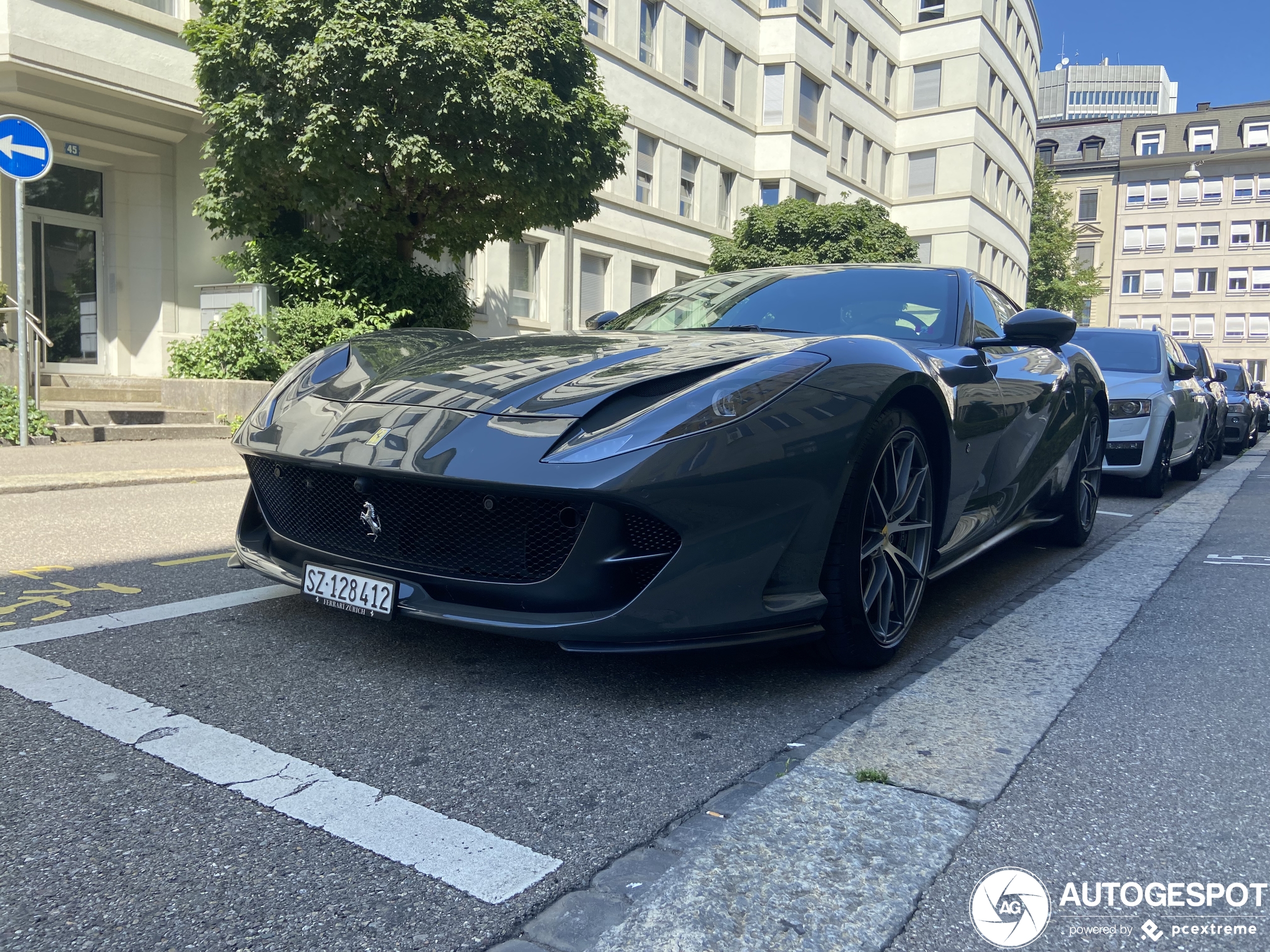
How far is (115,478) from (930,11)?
37.8 meters

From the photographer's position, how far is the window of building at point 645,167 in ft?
78.5

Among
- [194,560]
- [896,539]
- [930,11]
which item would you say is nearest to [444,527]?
[896,539]

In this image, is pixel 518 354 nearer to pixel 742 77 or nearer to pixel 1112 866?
pixel 1112 866

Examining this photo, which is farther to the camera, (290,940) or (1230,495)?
(1230,495)

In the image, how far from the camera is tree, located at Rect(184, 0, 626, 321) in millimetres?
12086

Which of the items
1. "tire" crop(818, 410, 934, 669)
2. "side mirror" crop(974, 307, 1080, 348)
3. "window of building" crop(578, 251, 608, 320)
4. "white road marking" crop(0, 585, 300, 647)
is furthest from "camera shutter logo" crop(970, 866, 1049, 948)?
"window of building" crop(578, 251, 608, 320)

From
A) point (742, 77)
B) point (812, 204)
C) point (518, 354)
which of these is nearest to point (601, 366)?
point (518, 354)

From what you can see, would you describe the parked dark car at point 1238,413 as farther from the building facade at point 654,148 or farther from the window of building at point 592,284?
the window of building at point 592,284

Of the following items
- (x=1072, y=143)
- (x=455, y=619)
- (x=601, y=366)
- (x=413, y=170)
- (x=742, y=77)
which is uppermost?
(x=1072, y=143)

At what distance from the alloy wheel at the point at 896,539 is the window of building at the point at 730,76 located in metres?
25.4

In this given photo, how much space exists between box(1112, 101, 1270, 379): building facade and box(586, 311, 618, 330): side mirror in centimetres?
7069

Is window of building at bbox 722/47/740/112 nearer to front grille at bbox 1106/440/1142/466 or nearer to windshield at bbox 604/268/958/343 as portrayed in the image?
front grille at bbox 1106/440/1142/466

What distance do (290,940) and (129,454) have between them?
9018mm

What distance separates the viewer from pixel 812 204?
2466 cm
